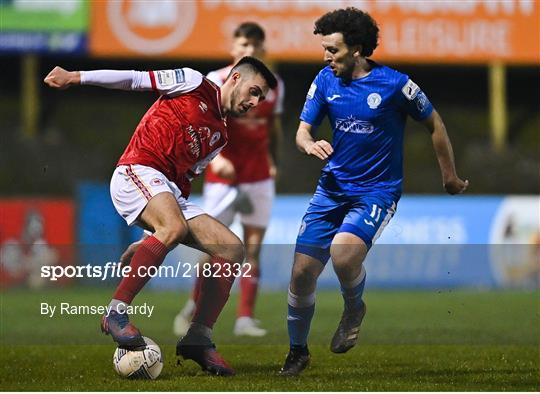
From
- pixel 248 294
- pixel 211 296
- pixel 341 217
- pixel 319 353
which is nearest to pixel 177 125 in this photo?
pixel 211 296

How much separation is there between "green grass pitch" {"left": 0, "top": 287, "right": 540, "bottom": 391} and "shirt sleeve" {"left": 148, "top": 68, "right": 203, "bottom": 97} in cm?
127

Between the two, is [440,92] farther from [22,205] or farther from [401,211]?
[22,205]

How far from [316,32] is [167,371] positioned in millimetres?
2202

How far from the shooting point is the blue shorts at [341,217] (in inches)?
276

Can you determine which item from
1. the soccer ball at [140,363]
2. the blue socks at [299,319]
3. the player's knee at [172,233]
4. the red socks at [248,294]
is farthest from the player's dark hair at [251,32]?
the soccer ball at [140,363]

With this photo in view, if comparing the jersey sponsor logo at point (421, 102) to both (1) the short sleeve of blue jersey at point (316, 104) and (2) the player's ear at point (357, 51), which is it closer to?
(2) the player's ear at point (357, 51)

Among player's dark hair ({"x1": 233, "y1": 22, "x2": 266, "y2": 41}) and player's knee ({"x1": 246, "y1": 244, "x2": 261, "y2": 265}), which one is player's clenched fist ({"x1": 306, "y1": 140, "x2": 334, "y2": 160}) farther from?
player's knee ({"x1": 246, "y1": 244, "x2": 261, "y2": 265})

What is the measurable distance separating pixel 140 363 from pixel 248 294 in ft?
11.0

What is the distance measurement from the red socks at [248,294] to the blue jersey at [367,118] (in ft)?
9.44

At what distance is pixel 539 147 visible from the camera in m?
26.5

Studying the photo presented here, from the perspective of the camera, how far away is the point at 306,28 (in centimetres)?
→ 2289

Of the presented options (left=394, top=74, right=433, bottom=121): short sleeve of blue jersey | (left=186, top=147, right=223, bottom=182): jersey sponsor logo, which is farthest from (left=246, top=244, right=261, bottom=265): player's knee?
(left=394, top=74, right=433, bottom=121): short sleeve of blue jersey

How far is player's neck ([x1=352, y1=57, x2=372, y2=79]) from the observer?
7078mm

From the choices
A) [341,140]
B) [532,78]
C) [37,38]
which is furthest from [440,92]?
[341,140]
